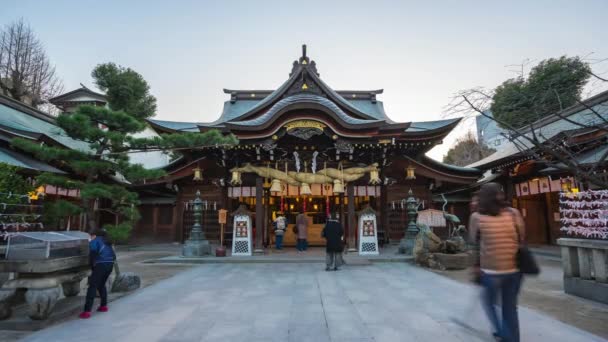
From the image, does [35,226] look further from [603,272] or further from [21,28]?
[21,28]

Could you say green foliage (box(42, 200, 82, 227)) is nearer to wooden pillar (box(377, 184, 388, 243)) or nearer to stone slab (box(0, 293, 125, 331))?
stone slab (box(0, 293, 125, 331))

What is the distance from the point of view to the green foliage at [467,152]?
3903 centimetres

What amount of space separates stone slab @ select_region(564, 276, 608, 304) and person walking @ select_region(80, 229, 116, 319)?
359 inches

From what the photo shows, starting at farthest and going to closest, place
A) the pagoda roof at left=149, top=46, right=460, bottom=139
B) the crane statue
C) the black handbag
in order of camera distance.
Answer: the pagoda roof at left=149, top=46, right=460, bottom=139
the crane statue
the black handbag

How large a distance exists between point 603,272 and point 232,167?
1255 centimetres

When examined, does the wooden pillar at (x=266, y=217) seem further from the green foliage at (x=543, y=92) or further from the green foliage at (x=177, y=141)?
the green foliage at (x=543, y=92)

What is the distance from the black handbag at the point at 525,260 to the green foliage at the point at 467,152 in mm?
38903

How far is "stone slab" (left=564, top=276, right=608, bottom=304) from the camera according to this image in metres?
5.72

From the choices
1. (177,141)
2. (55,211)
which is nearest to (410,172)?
(177,141)

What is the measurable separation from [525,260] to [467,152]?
42.1 meters

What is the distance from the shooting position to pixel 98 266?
513 cm

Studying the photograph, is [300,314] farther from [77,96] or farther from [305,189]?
[77,96]

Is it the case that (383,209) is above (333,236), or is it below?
above

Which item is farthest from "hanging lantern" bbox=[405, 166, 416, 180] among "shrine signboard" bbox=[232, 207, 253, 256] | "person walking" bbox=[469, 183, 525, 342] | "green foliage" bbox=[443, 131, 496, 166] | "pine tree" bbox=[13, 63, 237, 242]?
"green foliage" bbox=[443, 131, 496, 166]
